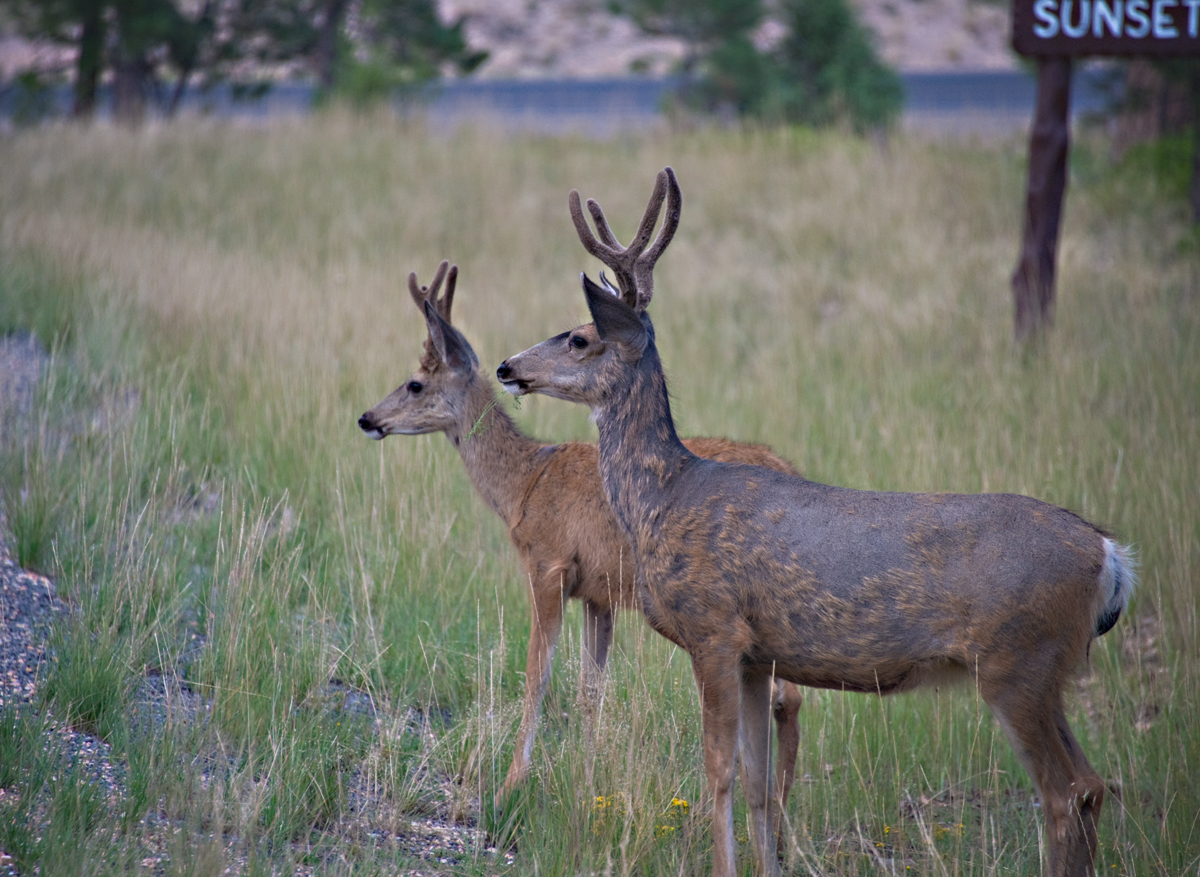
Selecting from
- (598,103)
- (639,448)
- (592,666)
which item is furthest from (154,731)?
(598,103)

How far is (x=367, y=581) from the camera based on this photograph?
579 cm

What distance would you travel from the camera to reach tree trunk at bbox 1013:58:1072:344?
10.6m

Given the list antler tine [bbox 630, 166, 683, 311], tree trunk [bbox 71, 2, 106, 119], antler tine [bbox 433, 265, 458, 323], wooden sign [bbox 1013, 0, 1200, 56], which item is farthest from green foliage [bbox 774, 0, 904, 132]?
antler tine [bbox 630, 166, 683, 311]

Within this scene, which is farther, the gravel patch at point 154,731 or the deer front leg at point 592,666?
the deer front leg at point 592,666

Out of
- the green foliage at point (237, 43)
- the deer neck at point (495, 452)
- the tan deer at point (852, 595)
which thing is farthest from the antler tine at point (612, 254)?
the green foliage at point (237, 43)

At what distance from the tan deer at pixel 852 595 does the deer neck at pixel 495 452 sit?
1398mm

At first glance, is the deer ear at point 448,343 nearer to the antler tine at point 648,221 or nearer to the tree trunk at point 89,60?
the antler tine at point 648,221

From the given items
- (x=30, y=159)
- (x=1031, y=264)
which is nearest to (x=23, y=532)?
→ (x=1031, y=264)

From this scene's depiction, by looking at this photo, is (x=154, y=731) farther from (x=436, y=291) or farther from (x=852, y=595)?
(x=436, y=291)

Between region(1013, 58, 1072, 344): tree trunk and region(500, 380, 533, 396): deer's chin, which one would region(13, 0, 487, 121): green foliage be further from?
region(500, 380, 533, 396): deer's chin

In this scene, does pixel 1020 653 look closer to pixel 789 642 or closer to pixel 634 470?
pixel 789 642

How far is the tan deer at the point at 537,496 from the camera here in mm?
5211

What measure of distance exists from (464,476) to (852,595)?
4.54m

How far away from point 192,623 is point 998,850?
391cm
